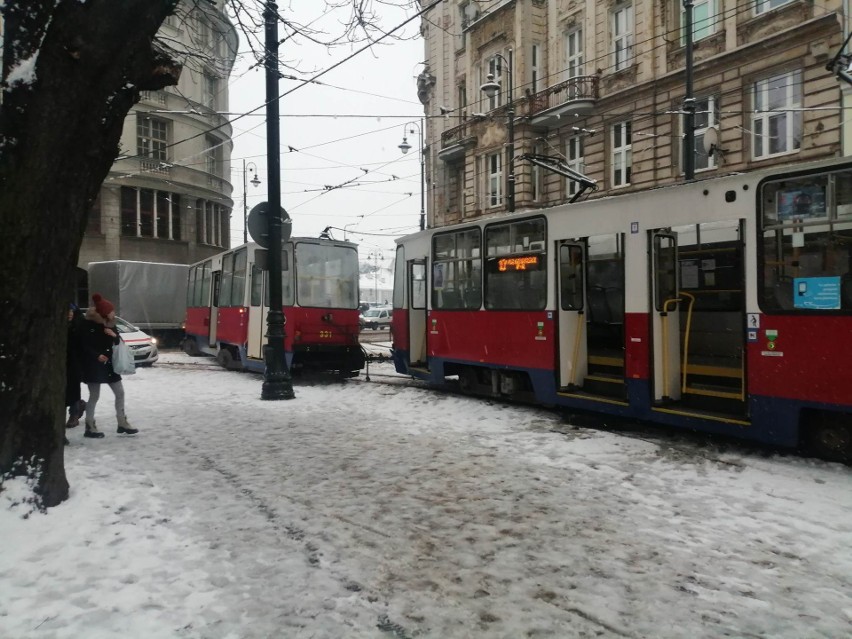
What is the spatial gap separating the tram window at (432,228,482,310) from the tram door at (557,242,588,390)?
1.84 m

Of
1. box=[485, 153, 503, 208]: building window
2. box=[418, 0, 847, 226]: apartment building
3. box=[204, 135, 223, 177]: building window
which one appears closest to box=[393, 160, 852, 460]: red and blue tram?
box=[418, 0, 847, 226]: apartment building

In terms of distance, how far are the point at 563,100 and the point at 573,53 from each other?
2309 millimetres

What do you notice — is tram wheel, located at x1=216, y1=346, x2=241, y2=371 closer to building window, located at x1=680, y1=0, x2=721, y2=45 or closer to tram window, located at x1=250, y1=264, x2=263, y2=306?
tram window, located at x1=250, y1=264, x2=263, y2=306

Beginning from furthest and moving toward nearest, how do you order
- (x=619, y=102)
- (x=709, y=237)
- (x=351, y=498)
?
(x=619, y=102), (x=709, y=237), (x=351, y=498)

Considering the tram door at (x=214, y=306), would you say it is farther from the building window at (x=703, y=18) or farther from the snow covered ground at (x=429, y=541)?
the building window at (x=703, y=18)

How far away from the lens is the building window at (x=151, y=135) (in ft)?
111

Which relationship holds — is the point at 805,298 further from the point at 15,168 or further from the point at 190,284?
the point at 190,284

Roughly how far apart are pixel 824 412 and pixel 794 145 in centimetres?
1329

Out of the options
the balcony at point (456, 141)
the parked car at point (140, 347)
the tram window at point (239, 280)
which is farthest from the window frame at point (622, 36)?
the parked car at point (140, 347)

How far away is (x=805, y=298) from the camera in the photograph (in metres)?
6.43

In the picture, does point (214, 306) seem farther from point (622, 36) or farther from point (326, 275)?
point (622, 36)

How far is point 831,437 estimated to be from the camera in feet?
21.0

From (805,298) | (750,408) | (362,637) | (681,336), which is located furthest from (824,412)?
(362,637)

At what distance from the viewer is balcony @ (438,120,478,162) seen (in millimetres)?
27883
